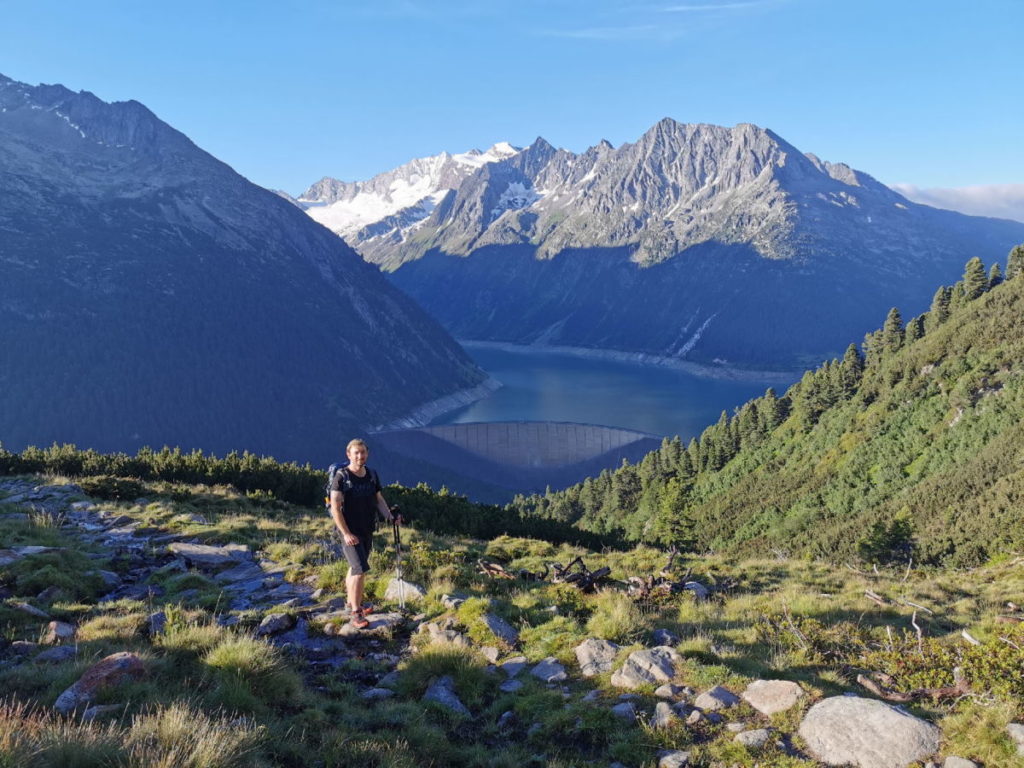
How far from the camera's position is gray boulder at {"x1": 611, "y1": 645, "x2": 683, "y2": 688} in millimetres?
8039

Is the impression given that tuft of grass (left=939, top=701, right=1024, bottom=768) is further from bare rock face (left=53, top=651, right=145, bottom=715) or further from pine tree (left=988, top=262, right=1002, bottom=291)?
pine tree (left=988, top=262, right=1002, bottom=291)

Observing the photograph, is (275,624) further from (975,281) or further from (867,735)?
(975,281)

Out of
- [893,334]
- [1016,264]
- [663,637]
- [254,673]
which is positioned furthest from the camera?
[893,334]

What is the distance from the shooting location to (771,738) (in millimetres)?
6578

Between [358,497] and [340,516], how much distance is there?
495mm

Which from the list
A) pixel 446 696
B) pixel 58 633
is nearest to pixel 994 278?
pixel 446 696

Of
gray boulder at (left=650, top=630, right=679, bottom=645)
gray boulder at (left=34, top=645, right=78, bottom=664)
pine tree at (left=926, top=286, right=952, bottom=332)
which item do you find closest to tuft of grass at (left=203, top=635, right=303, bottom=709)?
gray boulder at (left=34, top=645, right=78, bottom=664)

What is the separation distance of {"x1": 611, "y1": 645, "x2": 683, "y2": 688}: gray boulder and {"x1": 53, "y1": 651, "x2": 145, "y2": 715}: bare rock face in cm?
621

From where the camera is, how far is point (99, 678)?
6.74 m

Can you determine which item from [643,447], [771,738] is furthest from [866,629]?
[643,447]

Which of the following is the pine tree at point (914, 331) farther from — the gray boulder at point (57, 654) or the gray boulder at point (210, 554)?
the gray boulder at point (57, 654)

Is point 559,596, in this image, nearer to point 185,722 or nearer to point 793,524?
point 185,722

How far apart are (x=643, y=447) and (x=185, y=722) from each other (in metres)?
153

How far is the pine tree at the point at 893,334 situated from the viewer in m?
74.6
